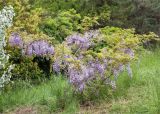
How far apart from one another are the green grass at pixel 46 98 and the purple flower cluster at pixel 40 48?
81cm

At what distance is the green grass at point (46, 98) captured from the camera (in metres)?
7.67

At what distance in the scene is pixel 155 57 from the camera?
1100 centimetres

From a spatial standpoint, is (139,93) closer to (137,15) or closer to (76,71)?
(76,71)

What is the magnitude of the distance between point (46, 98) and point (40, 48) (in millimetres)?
1978

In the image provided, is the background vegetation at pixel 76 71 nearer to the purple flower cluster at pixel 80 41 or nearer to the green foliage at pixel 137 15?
the purple flower cluster at pixel 80 41

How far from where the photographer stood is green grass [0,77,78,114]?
7672 mm

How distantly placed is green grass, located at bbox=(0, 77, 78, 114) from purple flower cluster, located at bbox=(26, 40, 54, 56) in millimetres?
812

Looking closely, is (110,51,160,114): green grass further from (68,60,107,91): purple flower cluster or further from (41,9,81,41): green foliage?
(41,9,81,41): green foliage

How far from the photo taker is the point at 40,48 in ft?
32.1

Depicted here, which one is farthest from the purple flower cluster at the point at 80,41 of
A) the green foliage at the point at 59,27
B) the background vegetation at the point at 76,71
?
the green foliage at the point at 59,27

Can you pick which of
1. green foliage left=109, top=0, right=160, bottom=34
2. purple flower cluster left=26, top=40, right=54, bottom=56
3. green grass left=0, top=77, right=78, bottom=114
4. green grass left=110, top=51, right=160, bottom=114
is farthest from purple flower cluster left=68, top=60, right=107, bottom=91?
green foliage left=109, top=0, right=160, bottom=34

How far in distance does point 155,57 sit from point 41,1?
5600 millimetres

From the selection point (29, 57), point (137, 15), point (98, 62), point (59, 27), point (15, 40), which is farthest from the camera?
point (137, 15)

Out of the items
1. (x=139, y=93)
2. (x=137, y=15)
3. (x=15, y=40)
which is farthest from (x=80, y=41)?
(x=137, y=15)
